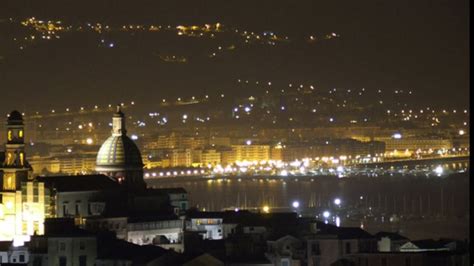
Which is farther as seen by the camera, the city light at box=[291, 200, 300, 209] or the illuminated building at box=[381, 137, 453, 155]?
the illuminated building at box=[381, 137, 453, 155]

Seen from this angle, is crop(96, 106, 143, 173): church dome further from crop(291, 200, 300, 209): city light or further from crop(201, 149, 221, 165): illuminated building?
crop(201, 149, 221, 165): illuminated building

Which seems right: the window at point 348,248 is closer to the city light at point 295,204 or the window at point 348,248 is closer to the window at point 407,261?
the window at point 407,261

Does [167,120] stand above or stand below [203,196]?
above

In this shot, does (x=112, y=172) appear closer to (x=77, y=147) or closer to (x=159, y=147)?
(x=77, y=147)

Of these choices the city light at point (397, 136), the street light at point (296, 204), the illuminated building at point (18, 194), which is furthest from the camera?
the city light at point (397, 136)

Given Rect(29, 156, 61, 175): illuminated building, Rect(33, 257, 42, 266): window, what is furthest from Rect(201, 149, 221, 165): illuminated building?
Rect(33, 257, 42, 266): window

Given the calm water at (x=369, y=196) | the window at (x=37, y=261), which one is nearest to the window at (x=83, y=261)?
the window at (x=37, y=261)

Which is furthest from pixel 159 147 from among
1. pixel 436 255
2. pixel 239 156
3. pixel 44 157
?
pixel 436 255

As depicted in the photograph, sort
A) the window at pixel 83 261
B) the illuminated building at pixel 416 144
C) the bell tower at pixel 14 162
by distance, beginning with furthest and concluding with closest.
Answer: the illuminated building at pixel 416 144
the bell tower at pixel 14 162
the window at pixel 83 261
